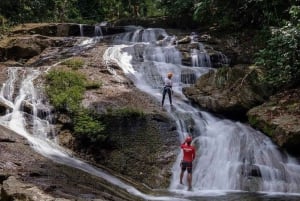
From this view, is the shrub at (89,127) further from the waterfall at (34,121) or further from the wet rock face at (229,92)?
the wet rock face at (229,92)

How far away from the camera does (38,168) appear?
11469 mm

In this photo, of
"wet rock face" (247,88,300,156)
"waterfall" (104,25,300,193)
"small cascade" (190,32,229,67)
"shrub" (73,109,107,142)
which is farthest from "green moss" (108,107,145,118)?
"small cascade" (190,32,229,67)

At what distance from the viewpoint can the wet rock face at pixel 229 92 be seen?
1647 centimetres

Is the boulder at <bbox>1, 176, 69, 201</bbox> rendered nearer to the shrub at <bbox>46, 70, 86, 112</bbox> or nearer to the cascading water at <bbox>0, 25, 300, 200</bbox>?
the cascading water at <bbox>0, 25, 300, 200</bbox>

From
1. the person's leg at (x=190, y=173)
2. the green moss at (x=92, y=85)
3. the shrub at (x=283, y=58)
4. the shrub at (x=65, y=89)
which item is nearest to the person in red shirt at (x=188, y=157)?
the person's leg at (x=190, y=173)

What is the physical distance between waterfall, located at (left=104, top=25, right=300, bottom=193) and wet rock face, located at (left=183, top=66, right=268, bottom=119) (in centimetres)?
42

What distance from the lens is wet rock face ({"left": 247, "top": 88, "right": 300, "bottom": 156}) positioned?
13.9m

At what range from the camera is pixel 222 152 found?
14430 mm

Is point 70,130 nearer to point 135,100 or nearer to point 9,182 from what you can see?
point 135,100

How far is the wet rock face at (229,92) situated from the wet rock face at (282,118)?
2.06ft

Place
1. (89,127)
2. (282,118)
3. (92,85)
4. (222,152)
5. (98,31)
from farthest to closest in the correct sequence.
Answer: (98,31)
(92,85)
(282,118)
(89,127)
(222,152)

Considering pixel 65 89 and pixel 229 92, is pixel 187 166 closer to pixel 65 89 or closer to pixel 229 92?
pixel 229 92

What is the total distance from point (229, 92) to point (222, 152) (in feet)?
10.5

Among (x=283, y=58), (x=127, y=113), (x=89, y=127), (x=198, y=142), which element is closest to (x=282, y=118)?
(x=283, y=58)
